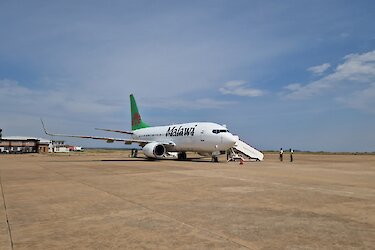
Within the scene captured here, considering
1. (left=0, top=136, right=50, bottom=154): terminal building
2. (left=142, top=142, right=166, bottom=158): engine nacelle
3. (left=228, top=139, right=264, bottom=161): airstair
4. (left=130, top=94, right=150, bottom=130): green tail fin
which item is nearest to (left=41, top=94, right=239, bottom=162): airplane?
(left=142, top=142, right=166, bottom=158): engine nacelle

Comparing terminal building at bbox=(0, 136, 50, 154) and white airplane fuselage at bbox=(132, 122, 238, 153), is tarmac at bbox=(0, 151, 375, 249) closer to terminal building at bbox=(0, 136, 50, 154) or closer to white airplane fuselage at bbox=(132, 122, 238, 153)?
white airplane fuselage at bbox=(132, 122, 238, 153)

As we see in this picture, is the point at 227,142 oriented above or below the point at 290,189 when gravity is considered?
above

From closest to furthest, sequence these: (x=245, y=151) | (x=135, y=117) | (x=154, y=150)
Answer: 1. (x=154, y=150)
2. (x=245, y=151)
3. (x=135, y=117)

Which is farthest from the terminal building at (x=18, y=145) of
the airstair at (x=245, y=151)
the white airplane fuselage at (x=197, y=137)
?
the airstair at (x=245, y=151)

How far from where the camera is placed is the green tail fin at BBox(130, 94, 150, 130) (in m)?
44.6

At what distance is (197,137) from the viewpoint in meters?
28.7

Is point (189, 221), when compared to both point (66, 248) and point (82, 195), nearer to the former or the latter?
point (66, 248)

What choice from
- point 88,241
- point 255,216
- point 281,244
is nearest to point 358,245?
point 281,244

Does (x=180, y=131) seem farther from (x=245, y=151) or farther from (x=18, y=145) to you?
(x=18, y=145)

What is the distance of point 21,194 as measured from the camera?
30.5 ft

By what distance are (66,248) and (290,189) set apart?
25.8 ft

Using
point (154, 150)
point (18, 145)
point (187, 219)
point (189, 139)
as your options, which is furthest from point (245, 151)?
point (18, 145)

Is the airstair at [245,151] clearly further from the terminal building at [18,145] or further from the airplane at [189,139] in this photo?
the terminal building at [18,145]

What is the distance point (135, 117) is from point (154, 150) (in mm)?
16064
